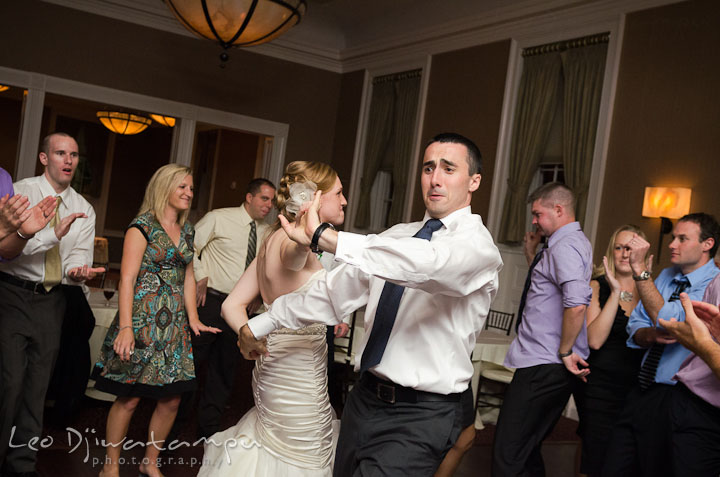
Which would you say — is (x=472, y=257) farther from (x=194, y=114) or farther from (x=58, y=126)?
(x=58, y=126)

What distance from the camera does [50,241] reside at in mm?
3145

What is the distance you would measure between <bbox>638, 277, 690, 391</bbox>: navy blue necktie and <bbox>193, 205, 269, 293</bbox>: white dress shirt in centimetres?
266

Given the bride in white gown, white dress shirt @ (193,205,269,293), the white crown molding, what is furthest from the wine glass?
the white crown molding

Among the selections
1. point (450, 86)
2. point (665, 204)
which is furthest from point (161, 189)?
point (450, 86)

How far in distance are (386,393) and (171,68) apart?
7684 mm

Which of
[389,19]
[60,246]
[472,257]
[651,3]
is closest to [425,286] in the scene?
[472,257]

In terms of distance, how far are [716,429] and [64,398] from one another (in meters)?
3.59

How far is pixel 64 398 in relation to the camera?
419cm

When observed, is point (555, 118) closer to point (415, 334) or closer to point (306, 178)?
point (306, 178)

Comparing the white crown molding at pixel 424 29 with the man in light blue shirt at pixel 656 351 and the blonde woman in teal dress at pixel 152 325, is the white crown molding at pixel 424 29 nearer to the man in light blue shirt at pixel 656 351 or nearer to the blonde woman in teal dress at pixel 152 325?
the man in light blue shirt at pixel 656 351

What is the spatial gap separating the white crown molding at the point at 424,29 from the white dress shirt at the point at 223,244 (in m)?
3.87

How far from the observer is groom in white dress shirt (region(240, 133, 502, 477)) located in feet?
6.50

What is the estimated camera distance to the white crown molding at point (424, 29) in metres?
6.40

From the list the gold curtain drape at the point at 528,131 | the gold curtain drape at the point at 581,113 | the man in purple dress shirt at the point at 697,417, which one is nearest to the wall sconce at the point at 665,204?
the gold curtain drape at the point at 581,113
